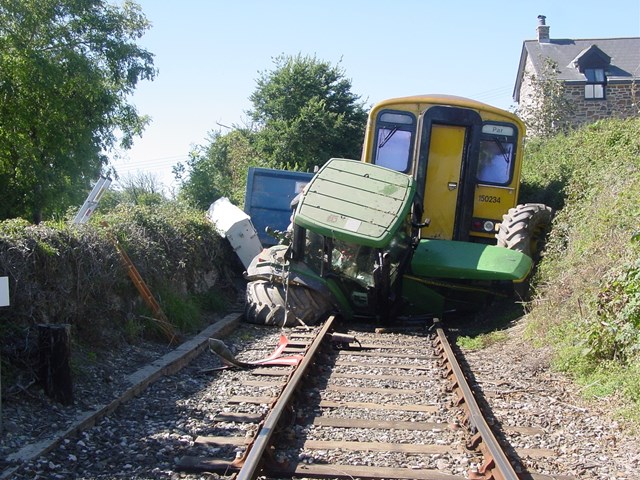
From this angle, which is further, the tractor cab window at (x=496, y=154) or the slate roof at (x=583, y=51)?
the slate roof at (x=583, y=51)

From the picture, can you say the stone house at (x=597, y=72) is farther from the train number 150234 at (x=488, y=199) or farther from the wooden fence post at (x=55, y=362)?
the wooden fence post at (x=55, y=362)

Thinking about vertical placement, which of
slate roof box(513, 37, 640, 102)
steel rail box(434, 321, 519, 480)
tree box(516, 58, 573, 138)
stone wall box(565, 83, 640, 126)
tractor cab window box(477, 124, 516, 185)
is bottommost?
steel rail box(434, 321, 519, 480)

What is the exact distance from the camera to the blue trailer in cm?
1680

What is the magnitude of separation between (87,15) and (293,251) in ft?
52.0

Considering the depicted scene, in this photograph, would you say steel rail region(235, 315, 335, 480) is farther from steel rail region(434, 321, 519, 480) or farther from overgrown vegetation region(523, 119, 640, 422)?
overgrown vegetation region(523, 119, 640, 422)

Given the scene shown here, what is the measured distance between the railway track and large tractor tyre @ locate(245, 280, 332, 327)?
7.96ft

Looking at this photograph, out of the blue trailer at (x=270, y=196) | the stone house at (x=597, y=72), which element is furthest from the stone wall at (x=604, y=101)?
the blue trailer at (x=270, y=196)

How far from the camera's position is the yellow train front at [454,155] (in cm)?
1260

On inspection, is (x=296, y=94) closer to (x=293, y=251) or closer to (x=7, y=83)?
(x=7, y=83)

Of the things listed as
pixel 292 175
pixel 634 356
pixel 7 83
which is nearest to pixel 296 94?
pixel 7 83

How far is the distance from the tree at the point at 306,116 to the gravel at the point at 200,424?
20202 mm

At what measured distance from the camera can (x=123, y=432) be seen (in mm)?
5699

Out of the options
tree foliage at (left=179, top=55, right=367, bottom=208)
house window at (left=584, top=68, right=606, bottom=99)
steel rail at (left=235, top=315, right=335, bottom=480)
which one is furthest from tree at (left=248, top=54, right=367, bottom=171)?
steel rail at (left=235, top=315, right=335, bottom=480)

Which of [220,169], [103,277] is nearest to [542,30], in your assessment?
[220,169]
